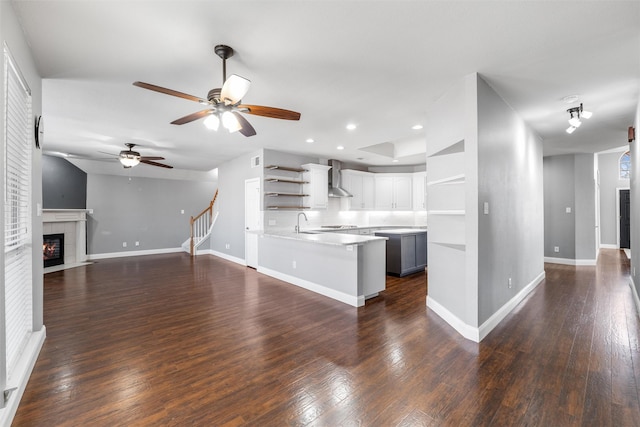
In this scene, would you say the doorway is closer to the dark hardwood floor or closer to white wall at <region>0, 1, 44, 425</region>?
the dark hardwood floor

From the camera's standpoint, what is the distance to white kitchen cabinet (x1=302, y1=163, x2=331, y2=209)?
657 centimetres

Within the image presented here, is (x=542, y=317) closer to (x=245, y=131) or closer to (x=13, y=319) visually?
(x=245, y=131)

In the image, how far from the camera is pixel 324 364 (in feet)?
8.09

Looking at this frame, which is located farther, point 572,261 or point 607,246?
point 607,246

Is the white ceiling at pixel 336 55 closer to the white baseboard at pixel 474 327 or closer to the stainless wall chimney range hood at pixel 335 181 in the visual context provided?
the white baseboard at pixel 474 327

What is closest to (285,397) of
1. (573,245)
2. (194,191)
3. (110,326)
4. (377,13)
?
(110,326)

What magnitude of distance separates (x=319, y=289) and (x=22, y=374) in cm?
325

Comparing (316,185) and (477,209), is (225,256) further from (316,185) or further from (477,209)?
(477,209)

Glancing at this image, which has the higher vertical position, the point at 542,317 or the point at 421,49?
the point at 421,49

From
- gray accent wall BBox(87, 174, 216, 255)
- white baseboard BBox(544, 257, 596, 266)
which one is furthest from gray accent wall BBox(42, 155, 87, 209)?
white baseboard BBox(544, 257, 596, 266)

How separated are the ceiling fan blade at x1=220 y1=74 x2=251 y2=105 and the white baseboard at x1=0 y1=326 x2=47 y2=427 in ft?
8.11

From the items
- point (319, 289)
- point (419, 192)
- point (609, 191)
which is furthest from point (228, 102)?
point (609, 191)

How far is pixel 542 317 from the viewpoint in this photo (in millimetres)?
3529

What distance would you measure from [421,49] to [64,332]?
178 inches
